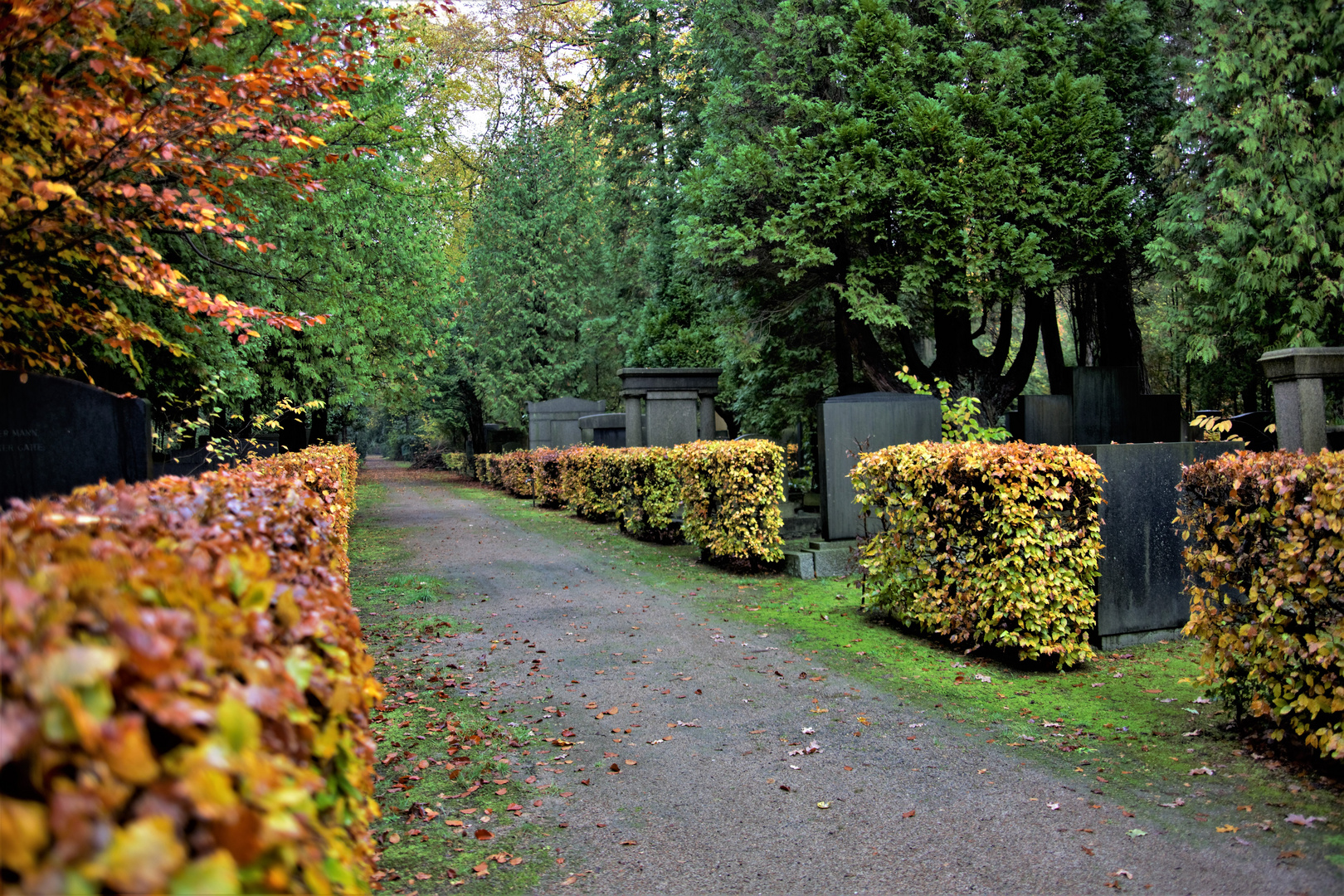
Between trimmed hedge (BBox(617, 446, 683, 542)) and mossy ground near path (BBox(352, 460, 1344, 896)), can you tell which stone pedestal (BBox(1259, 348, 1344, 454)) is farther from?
trimmed hedge (BBox(617, 446, 683, 542))

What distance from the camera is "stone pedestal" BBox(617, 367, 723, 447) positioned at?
17562 millimetres

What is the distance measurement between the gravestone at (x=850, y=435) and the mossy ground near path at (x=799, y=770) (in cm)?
266

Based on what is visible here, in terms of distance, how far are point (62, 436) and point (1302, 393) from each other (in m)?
10.1

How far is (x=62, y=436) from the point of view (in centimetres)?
592

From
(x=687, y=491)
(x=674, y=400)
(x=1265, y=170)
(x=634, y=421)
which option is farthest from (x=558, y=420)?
(x=1265, y=170)

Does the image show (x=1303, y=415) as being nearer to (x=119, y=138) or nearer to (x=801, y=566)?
(x=801, y=566)

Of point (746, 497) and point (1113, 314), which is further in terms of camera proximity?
point (1113, 314)

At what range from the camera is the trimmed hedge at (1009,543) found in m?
6.41

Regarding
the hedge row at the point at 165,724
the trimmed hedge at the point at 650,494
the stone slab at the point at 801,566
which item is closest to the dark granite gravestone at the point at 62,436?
the hedge row at the point at 165,724

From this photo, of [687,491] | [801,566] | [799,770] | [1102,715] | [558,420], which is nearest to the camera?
[799,770]

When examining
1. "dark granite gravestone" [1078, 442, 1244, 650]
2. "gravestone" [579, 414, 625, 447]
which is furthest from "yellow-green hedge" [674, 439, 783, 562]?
"gravestone" [579, 414, 625, 447]

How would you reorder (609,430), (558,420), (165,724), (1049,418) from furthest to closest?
(558,420), (609,430), (1049,418), (165,724)

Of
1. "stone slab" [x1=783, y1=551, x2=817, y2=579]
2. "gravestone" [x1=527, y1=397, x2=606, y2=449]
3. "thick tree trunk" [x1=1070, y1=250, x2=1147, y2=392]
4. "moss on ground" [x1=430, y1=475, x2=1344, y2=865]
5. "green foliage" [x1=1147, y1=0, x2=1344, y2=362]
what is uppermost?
"green foliage" [x1=1147, y1=0, x2=1344, y2=362]

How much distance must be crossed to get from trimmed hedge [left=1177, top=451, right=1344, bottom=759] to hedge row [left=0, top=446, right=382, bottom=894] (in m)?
4.38
